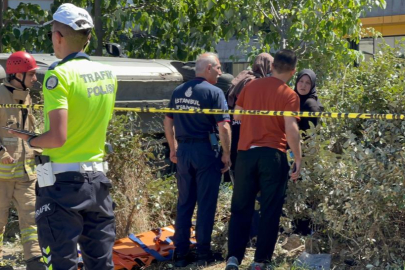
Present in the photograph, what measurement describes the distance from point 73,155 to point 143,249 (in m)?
2.45

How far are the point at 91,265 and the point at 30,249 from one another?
1.86m

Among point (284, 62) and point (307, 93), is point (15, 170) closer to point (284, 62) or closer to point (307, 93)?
point (284, 62)

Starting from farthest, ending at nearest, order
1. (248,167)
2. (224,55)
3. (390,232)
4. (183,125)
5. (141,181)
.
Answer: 1. (224,55)
2. (141,181)
3. (183,125)
4. (248,167)
5. (390,232)

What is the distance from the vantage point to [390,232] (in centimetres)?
495

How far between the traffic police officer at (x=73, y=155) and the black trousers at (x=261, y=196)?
1.72 metres

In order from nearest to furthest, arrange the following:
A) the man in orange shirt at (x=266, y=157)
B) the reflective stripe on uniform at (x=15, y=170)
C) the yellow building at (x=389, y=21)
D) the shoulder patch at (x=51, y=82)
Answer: the shoulder patch at (x=51, y=82)
the man in orange shirt at (x=266, y=157)
the reflective stripe on uniform at (x=15, y=170)
the yellow building at (x=389, y=21)

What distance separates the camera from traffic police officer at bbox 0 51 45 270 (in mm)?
5504

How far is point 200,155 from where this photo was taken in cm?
584

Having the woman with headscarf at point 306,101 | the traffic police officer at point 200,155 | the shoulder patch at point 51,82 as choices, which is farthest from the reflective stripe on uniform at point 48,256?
the woman with headscarf at point 306,101

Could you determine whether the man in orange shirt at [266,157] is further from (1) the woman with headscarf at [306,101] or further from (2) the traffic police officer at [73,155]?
(2) the traffic police officer at [73,155]

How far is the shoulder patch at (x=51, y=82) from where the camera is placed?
354 cm

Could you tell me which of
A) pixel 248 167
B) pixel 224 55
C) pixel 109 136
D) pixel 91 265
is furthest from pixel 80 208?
pixel 224 55

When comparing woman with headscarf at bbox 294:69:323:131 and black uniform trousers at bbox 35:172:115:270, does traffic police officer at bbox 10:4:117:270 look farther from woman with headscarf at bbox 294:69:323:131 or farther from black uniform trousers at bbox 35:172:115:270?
woman with headscarf at bbox 294:69:323:131

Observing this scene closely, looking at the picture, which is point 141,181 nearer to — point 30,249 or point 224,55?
point 30,249
